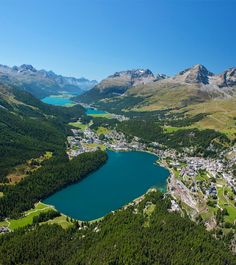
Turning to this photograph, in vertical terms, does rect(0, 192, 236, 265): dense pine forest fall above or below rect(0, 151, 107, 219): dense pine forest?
below

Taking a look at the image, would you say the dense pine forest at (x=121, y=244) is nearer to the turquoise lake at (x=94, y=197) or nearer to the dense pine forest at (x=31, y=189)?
the turquoise lake at (x=94, y=197)

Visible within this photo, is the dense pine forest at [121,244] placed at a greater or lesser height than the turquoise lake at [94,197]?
lesser

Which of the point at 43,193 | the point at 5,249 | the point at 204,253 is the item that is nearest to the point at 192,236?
the point at 204,253

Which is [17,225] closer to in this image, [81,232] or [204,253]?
[81,232]

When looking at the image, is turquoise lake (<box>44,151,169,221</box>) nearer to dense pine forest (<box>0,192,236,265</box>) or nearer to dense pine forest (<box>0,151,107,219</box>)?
dense pine forest (<box>0,151,107,219</box>)

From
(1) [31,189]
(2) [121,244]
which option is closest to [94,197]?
(1) [31,189]

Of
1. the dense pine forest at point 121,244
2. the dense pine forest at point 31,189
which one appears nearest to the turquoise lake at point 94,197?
the dense pine forest at point 31,189

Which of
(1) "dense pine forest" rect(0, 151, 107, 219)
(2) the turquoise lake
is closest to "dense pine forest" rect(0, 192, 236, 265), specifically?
(2) the turquoise lake

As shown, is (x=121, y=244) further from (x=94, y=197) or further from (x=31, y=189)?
(x=31, y=189)
